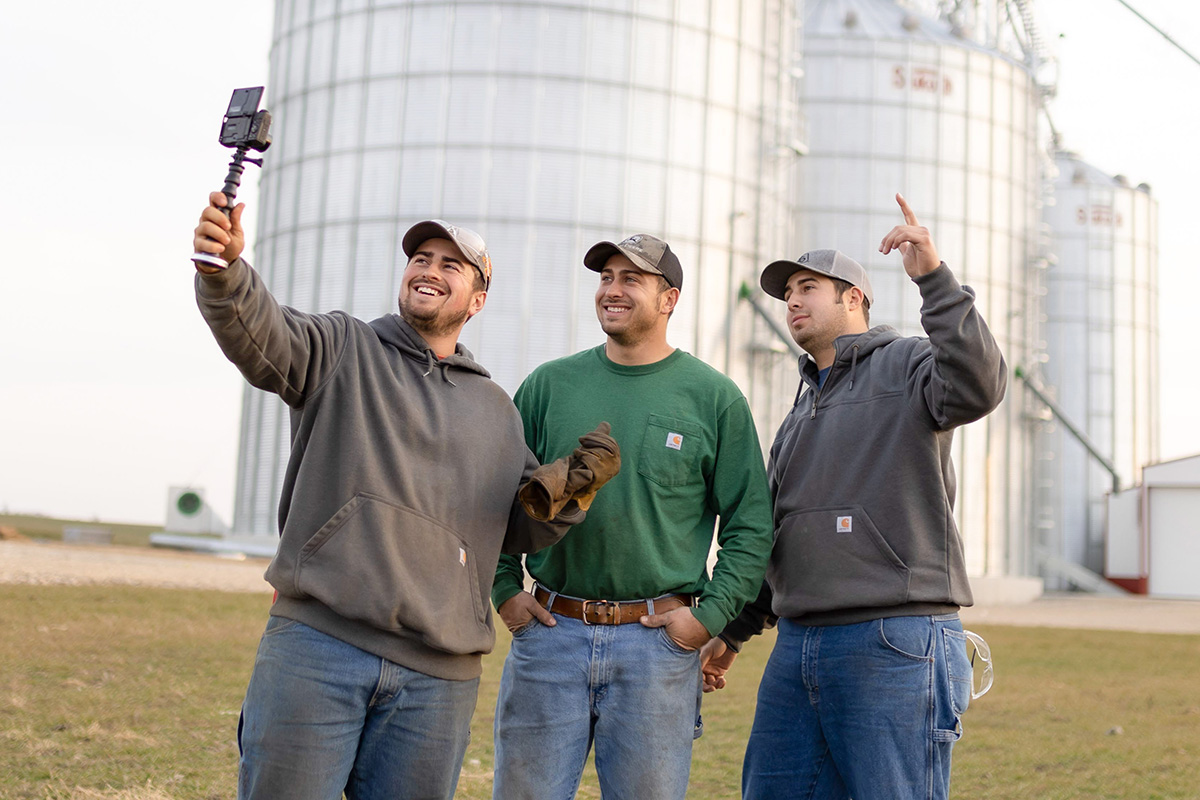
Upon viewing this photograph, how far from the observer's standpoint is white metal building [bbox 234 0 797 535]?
80.5ft

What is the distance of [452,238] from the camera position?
3.88 m

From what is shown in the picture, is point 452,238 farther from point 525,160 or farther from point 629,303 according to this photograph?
point 525,160

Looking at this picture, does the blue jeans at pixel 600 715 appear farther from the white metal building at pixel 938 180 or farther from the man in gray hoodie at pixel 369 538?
the white metal building at pixel 938 180

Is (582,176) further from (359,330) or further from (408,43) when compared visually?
(359,330)

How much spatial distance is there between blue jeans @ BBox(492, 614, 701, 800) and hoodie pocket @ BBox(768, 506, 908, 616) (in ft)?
1.79

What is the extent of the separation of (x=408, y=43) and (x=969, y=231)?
16.5 m

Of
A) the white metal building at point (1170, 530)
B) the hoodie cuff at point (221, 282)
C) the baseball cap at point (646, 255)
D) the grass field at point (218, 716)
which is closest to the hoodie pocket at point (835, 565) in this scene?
the baseball cap at point (646, 255)

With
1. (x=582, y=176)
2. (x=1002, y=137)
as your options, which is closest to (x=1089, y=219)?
(x=1002, y=137)

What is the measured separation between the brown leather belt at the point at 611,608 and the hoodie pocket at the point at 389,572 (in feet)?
1.60

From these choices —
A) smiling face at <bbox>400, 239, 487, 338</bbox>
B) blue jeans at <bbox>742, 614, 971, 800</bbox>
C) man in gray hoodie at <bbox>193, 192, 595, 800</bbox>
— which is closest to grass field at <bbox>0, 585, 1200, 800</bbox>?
blue jeans at <bbox>742, 614, 971, 800</bbox>

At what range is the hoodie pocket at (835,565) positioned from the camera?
4.11m

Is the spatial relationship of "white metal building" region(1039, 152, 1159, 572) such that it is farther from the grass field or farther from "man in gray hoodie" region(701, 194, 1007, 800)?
"man in gray hoodie" region(701, 194, 1007, 800)

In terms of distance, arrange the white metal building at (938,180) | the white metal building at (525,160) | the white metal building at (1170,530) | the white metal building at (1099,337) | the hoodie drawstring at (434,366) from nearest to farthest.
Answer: the hoodie drawstring at (434,366) → the white metal building at (525,160) → the white metal building at (938,180) → the white metal building at (1170,530) → the white metal building at (1099,337)

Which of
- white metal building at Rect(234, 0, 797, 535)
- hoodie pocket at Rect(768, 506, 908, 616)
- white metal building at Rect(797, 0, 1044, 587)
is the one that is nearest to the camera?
hoodie pocket at Rect(768, 506, 908, 616)
